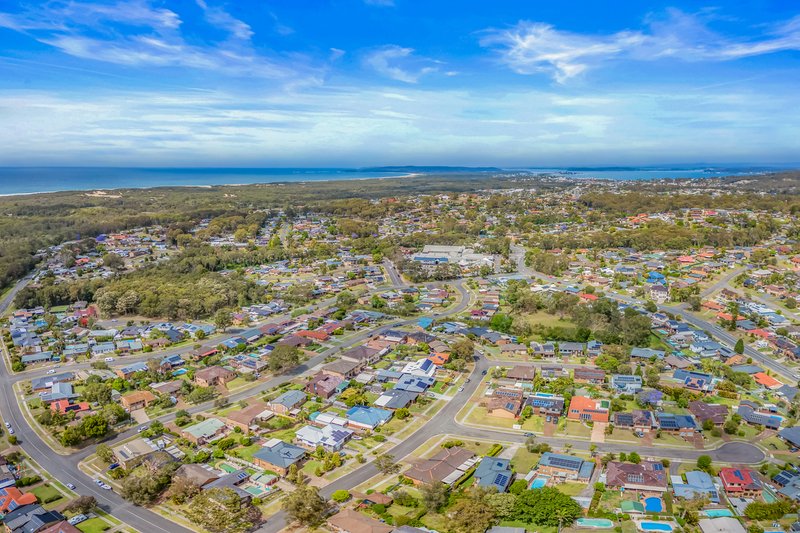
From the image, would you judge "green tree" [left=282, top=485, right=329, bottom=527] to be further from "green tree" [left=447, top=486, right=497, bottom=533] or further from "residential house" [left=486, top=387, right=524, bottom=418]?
"residential house" [left=486, top=387, right=524, bottom=418]

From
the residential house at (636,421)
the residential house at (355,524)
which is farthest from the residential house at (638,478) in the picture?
the residential house at (355,524)

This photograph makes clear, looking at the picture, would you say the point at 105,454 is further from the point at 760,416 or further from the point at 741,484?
the point at 760,416

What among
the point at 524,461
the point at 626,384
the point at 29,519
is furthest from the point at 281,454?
the point at 626,384

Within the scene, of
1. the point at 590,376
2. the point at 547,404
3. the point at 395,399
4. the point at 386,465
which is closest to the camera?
the point at 386,465

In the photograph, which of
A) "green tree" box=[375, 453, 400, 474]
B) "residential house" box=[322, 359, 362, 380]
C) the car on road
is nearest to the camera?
the car on road

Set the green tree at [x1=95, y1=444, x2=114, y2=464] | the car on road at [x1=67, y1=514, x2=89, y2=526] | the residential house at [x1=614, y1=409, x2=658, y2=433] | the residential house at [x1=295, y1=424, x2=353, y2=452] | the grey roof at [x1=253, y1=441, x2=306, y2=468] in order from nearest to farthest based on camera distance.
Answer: the car on road at [x1=67, y1=514, x2=89, y2=526]
the grey roof at [x1=253, y1=441, x2=306, y2=468]
the green tree at [x1=95, y1=444, x2=114, y2=464]
the residential house at [x1=295, y1=424, x2=353, y2=452]
the residential house at [x1=614, y1=409, x2=658, y2=433]

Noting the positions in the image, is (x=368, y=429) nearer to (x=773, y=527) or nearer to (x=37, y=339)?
(x=773, y=527)

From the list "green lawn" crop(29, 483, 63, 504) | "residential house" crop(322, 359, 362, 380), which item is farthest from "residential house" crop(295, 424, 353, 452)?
"green lawn" crop(29, 483, 63, 504)
